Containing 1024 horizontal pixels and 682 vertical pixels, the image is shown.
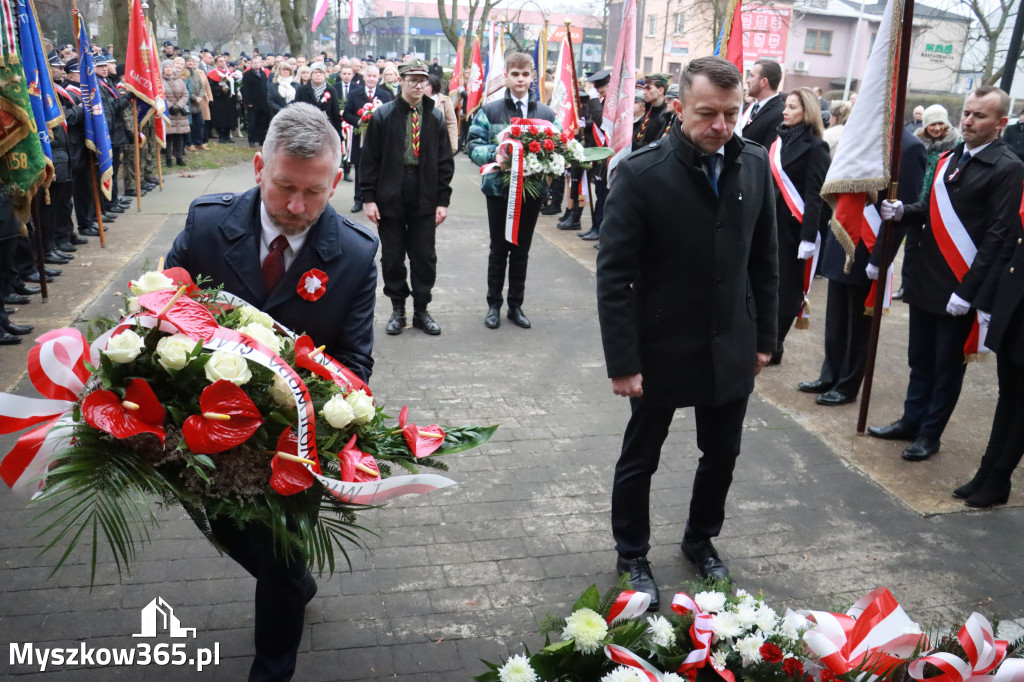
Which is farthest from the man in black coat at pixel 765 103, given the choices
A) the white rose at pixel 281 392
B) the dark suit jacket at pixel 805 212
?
the white rose at pixel 281 392

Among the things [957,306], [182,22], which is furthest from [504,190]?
[182,22]

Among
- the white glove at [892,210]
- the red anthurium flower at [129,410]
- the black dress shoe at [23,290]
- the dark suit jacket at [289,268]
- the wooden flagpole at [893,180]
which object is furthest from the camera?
the black dress shoe at [23,290]

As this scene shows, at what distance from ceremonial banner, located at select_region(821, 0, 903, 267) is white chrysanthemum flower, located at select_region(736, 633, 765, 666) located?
3.86 m

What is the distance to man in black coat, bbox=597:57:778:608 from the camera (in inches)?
132

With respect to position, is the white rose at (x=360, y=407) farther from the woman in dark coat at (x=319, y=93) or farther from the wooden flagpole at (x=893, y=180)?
the woman in dark coat at (x=319, y=93)

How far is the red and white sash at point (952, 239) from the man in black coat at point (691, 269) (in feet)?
7.24

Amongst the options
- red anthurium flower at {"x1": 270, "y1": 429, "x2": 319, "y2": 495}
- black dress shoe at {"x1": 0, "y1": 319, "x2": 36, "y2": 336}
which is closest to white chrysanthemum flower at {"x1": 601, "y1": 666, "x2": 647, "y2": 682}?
red anthurium flower at {"x1": 270, "y1": 429, "x2": 319, "y2": 495}

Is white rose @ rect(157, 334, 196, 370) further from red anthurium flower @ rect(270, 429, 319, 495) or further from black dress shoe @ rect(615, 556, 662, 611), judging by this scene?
black dress shoe @ rect(615, 556, 662, 611)

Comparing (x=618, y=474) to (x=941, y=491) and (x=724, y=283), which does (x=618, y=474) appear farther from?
(x=941, y=491)

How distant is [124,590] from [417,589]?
124cm

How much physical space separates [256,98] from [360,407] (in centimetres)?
2151

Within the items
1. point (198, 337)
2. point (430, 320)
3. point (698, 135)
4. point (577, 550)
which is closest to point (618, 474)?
point (577, 550)

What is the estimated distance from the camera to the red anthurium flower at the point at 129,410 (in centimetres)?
209

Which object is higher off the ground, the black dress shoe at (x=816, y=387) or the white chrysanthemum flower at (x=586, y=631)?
the white chrysanthemum flower at (x=586, y=631)
